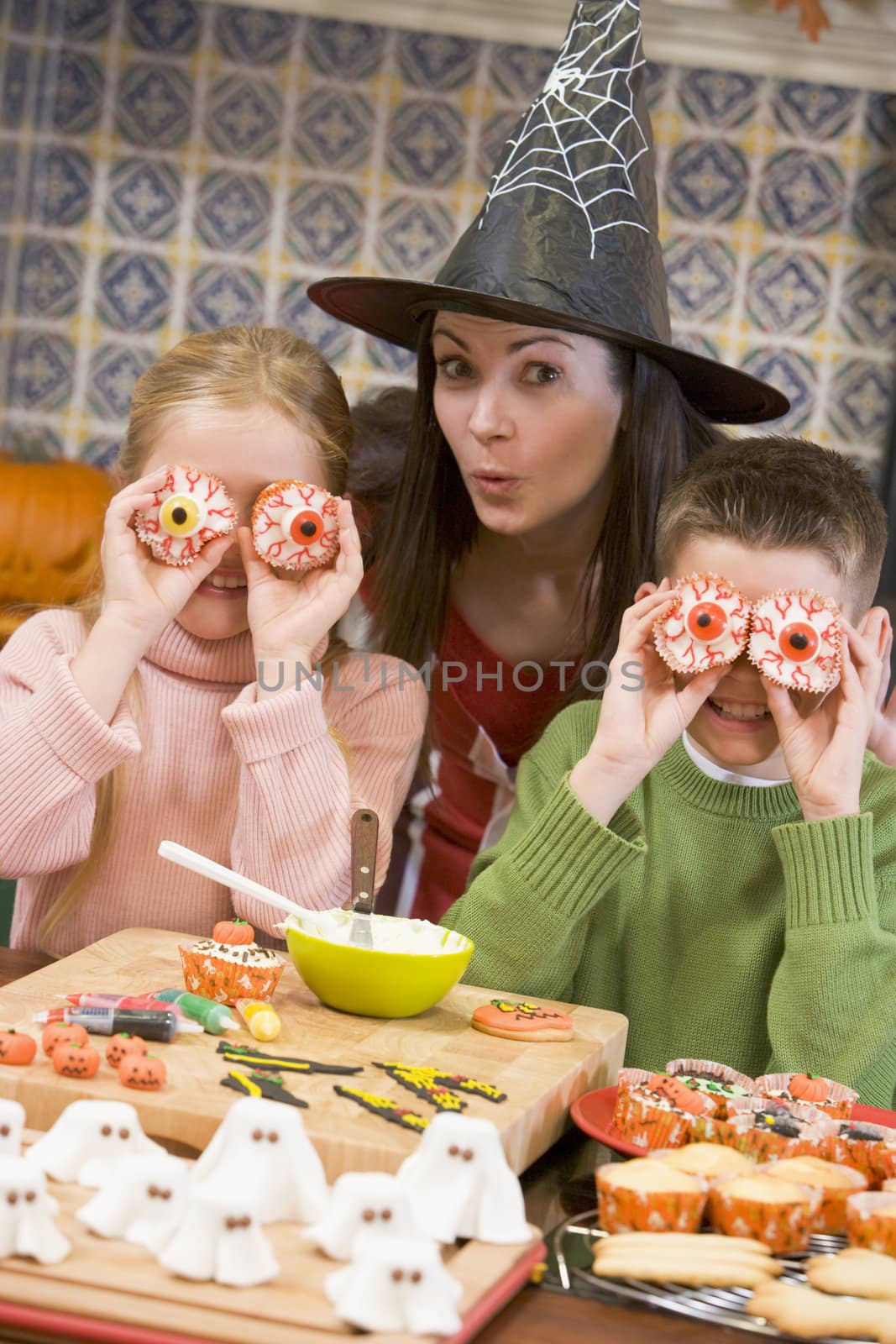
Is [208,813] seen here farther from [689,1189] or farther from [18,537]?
[18,537]

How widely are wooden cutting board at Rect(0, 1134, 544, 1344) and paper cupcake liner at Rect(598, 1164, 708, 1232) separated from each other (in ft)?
0.40

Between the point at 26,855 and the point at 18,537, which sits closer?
the point at 26,855

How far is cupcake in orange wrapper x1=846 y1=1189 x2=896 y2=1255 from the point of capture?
911 mm

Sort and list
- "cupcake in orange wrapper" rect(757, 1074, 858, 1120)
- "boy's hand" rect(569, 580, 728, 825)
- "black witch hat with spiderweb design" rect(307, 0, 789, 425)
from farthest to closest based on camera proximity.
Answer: "black witch hat with spiderweb design" rect(307, 0, 789, 425)
"boy's hand" rect(569, 580, 728, 825)
"cupcake in orange wrapper" rect(757, 1074, 858, 1120)

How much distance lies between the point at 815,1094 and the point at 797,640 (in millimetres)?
469

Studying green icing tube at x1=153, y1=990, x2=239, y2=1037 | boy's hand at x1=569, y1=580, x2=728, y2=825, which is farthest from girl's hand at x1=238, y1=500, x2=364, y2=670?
green icing tube at x1=153, y1=990, x2=239, y2=1037

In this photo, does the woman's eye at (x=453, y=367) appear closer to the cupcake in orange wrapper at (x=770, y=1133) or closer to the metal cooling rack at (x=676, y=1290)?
the cupcake in orange wrapper at (x=770, y=1133)

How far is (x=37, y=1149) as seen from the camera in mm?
894

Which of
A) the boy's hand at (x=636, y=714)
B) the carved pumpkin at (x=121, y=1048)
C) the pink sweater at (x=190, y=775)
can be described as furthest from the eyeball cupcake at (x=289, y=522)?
the carved pumpkin at (x=121, y=1048)

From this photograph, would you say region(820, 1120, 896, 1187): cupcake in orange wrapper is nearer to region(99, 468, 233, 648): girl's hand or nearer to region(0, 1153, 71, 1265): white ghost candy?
region(0, 1153, 71, 1265): white ghost candy

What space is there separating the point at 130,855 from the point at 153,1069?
2.34 feet

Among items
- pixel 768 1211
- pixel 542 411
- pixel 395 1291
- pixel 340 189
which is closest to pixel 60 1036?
pixel 395 1291

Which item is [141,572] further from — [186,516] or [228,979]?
[228,979]

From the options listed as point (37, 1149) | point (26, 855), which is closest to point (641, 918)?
point (26, 855)
